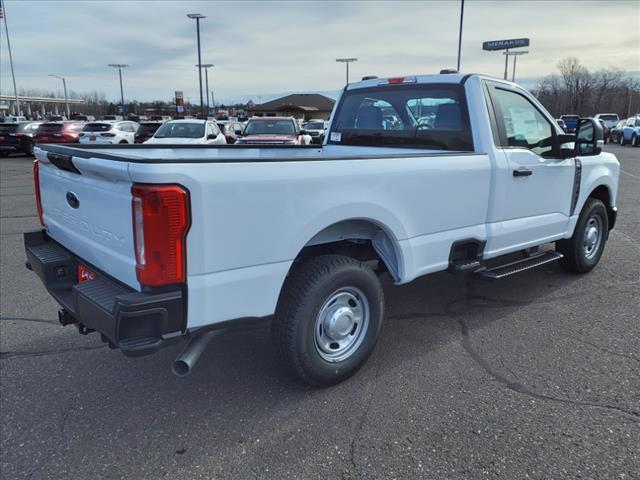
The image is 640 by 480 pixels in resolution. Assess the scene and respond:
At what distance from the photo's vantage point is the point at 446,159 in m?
3.72

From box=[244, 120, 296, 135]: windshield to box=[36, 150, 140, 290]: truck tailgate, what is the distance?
1305 cm

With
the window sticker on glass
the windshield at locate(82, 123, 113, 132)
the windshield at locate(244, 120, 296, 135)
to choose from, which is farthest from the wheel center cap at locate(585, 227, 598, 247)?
the windshield at locate(82, 123, 113, 132)

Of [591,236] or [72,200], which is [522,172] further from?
[72,200]

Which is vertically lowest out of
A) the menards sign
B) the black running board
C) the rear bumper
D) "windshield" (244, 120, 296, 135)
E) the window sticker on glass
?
the rear bumper

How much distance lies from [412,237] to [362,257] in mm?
481

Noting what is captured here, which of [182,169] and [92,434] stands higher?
[182,169]

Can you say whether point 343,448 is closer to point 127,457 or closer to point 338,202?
point 127,457

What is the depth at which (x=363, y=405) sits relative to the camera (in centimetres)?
322

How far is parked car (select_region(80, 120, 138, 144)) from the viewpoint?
64.8 feet

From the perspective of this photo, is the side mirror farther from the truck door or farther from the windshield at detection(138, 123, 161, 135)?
the windshield at detection(138, 123, 161, 135)

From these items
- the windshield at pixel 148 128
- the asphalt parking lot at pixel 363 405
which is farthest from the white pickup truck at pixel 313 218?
the windshield at pixel 148 128

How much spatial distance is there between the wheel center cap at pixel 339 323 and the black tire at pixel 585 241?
324cm

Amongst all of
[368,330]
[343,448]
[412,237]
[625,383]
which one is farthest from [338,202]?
[625,383]

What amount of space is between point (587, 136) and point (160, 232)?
13.9 ft
